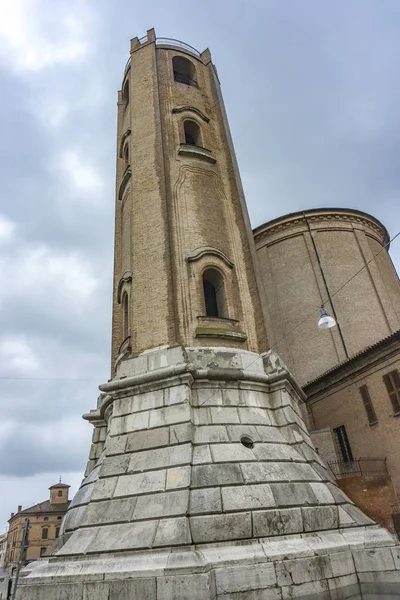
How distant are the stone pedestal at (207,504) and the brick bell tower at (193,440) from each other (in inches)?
0.9

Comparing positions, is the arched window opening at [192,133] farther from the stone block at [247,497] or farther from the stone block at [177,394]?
the stone block at [247,497]

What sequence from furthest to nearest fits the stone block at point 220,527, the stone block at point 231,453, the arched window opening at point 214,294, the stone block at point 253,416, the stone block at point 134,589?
the arched window opening at point 214,294
the stone block at point 253,416
the stone block at point 231,453
the stone block at point 220,527
the stone block at point 134,589

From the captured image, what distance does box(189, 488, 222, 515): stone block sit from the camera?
6.33 m

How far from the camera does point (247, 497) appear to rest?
21.7 feet

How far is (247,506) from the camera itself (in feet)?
21.2

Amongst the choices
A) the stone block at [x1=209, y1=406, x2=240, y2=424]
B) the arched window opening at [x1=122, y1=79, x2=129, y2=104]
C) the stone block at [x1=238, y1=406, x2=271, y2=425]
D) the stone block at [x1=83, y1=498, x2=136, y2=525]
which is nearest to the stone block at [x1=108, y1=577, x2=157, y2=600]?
the stone block at [x1=83, y1=498, x2=136, y2=525]

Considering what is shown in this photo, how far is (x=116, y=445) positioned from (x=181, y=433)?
1370mm

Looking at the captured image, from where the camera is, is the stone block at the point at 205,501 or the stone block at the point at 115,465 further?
the stone block at the point at 115,465

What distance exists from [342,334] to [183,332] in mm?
12846

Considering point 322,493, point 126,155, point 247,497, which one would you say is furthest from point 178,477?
point 126,155

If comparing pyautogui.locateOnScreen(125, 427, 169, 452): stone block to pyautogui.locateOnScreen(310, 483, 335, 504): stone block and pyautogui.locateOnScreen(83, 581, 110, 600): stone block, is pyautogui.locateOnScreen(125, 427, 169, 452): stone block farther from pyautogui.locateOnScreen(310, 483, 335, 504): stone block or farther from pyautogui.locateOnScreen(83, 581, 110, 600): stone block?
pyautogui.locateOnScreen(310, 483, 335, 504): stone block

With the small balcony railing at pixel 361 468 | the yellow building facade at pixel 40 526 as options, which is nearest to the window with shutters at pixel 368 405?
the small balcony railing at pixel 361 468

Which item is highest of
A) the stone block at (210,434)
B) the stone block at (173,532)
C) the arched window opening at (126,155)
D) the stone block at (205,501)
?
the arched window opening at (126,155)

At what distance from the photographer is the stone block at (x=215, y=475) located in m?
6.73
